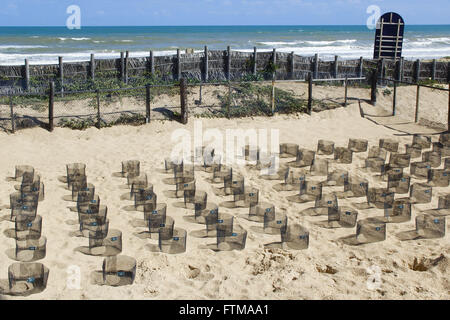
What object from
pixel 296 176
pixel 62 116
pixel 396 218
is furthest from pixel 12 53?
pixel 396 218

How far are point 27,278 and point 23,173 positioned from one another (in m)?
5.60

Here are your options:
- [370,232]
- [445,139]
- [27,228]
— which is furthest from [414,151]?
[27,228]

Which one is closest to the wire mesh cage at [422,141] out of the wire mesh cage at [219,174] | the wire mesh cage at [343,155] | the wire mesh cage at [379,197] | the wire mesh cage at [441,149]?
the wire mesh cage at [441,149]

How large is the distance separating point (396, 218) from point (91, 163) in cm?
798

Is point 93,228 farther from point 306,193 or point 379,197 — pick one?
point 379,197

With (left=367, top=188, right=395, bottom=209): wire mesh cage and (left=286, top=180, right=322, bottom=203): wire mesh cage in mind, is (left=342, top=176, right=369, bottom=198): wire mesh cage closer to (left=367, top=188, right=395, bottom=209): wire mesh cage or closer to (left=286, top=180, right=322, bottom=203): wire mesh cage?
(left=367, top=188, right=395, bottom=209): wire mesh cage

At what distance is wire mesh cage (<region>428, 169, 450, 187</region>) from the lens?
13227 millimetres

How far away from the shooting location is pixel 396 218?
11109mm

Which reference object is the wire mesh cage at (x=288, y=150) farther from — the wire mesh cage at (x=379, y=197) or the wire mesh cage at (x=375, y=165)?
the wire mesh cage at (x=379, y=197)

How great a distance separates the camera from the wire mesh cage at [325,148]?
15.8m

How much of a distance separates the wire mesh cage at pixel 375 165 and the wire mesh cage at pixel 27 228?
8521 millimetres

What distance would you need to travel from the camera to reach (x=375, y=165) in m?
14.3
